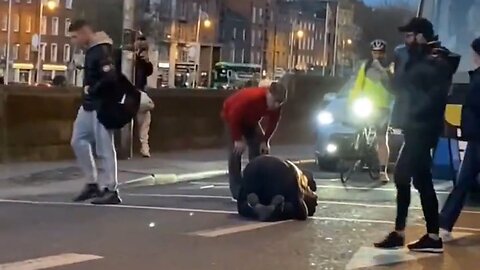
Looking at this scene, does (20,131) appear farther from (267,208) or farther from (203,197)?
(267,208)

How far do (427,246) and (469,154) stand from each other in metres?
1.21

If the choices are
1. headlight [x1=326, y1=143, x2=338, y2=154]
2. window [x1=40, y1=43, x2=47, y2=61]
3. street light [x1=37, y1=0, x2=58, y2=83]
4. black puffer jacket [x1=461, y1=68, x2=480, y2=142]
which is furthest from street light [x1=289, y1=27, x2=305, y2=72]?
black puffer jacket [x1=461, y1=68, x2=480, y2=142]

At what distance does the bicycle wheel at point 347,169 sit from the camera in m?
16.3

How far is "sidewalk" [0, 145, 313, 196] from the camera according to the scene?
48.0 feet

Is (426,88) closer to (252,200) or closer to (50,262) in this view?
(252,200)

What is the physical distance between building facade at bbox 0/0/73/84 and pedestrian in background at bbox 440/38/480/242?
224 ft

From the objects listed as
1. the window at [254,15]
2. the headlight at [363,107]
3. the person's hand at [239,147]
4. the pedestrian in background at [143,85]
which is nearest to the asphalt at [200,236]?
the person's hand at [239,147]

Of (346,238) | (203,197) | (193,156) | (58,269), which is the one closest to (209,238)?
(346,238)

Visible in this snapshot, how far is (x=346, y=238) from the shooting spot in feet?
32.5

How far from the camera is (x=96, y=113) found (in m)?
12.1

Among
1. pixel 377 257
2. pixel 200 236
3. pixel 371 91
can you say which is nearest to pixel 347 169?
pixel 371 91

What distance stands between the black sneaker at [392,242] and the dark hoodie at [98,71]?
4039 millimetres

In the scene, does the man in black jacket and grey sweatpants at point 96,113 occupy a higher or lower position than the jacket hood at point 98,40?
lower

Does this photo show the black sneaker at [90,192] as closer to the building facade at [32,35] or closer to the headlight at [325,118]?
the headlight at [325,118]
